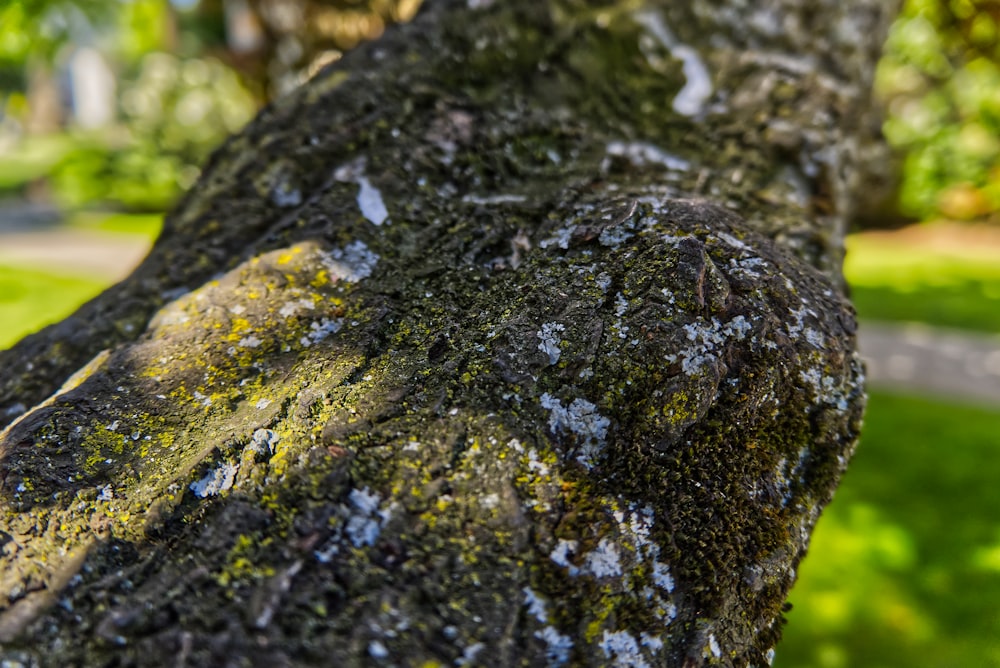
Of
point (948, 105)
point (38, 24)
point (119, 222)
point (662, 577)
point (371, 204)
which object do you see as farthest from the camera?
point (119, 222)

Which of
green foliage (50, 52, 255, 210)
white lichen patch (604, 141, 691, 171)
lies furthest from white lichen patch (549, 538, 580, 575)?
green foliage (50, 52, 255, 210)

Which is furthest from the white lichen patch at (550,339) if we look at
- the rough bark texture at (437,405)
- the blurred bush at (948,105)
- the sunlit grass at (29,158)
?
the sunlit grass at (29,158)

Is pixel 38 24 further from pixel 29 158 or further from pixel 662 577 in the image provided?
pixel 29 158

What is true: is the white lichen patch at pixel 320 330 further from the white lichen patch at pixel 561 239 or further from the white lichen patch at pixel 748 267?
the white lichen patch at pixel 748 267

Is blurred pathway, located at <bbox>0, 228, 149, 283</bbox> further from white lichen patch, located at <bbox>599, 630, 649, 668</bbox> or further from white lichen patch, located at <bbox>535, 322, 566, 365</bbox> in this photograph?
white lichen patch, located at <bbox>599, 630, 649, 668</bbox>

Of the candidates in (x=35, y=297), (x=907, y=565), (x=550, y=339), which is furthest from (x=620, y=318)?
(x=35, y=297)
